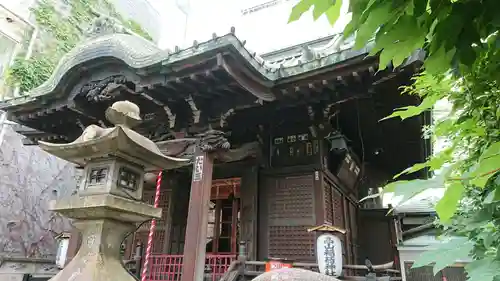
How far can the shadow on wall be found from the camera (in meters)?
12.0

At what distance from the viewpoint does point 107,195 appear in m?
3.86

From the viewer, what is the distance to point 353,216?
1015cm

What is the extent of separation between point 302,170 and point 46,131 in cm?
685

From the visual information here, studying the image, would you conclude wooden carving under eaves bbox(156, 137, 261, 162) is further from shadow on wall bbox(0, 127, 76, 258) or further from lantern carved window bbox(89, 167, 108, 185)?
shadow on wall bbox(0, 127, 76, 258)

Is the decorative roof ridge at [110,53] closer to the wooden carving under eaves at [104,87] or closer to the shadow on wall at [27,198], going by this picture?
the wooden carving under eaves at [104,87]

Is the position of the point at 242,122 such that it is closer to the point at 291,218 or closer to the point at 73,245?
the point at 291,218

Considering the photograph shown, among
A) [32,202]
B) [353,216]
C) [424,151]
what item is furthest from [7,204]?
[424,151]

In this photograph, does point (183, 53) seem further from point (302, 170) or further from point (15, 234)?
point (15, 234)

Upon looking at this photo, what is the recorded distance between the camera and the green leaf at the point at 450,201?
1.02 meters

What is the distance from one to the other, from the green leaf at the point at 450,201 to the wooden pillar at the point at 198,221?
17.9 ft

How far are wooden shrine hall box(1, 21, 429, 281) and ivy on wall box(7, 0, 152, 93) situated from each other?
4.96 metres

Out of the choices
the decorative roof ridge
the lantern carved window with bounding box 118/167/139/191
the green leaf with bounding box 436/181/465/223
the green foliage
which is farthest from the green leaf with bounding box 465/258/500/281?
the decorative roof ridge

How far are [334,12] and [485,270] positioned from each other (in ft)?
3.63

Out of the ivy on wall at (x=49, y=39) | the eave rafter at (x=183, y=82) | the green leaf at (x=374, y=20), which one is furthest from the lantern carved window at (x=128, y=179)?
the ivy on wall at (x=49, y=39)
